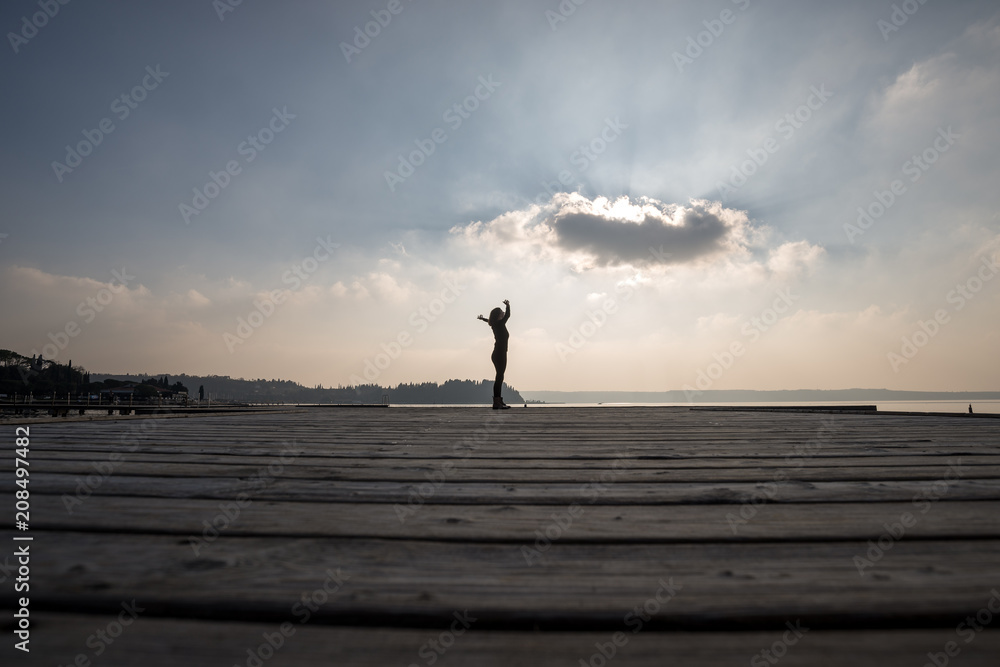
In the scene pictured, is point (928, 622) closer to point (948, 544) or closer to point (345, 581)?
point (948, 544)

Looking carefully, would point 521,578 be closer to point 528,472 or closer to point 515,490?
point 515,490

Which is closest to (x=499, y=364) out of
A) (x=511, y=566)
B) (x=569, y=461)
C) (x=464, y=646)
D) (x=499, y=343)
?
(x=499, y=343)

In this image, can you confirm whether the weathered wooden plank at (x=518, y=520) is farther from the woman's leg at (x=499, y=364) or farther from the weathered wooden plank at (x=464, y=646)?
the woman's leg at (x=499, y=364)

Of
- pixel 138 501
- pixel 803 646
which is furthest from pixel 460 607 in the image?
pixel 138 501

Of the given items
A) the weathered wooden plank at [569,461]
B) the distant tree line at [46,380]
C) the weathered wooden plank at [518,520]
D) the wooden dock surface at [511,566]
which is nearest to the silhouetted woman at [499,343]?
the weathered wooden plank at [569,461]

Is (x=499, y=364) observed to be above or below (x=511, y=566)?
above

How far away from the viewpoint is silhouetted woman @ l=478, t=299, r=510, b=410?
31.2 feet

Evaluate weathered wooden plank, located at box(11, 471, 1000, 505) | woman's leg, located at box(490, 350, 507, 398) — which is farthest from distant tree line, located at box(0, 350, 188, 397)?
weathered wooden plank, located at box(11, 471, 1000, 505)

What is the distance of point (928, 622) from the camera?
91cm

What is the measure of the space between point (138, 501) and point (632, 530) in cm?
173

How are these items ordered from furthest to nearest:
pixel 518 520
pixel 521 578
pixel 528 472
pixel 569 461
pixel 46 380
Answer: pixel 46 380 → pixel 569 461 → pixel 528 472 → pixel 518 520 → pixel 521 578

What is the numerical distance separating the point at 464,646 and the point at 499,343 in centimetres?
882

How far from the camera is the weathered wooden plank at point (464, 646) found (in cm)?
80

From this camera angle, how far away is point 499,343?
9.66m
